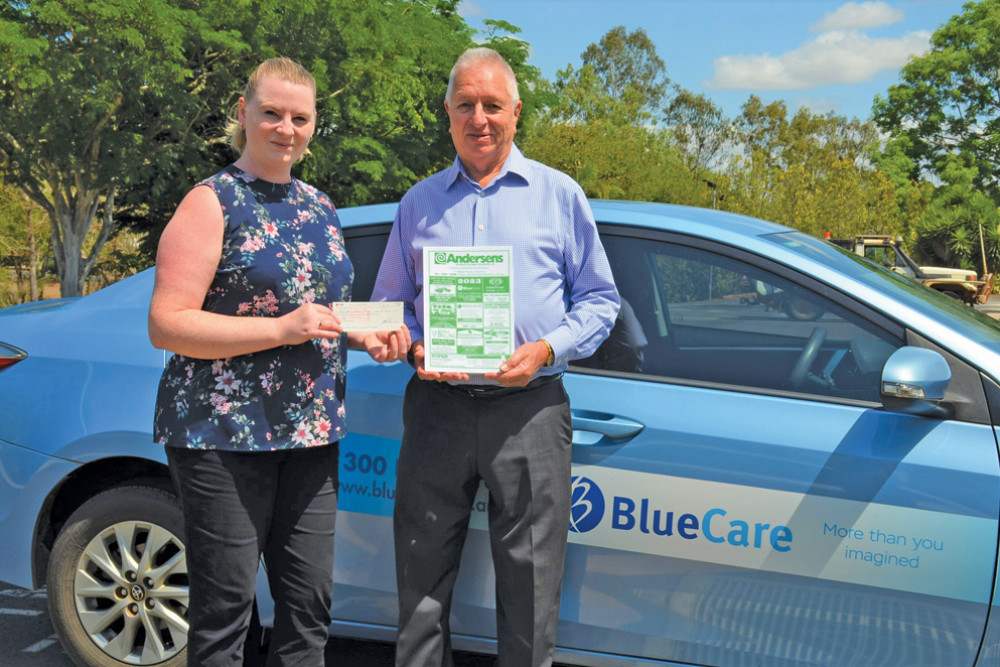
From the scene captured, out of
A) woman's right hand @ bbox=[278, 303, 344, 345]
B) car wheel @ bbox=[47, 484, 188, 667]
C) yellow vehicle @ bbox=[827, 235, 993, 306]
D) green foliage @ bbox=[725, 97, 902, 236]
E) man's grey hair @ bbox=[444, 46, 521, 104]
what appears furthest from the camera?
green foliage @ bbox=[725, 97, 902, 236]

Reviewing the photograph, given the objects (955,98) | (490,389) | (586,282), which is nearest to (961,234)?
(955,98)

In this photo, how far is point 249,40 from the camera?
15125mm

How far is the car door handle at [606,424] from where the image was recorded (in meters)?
2.41

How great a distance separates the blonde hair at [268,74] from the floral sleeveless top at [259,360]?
112mm

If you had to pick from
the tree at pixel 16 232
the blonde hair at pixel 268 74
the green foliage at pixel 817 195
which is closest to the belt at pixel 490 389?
the blonde hair at pixel 268 74

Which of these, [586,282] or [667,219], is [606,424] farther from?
[667,219]

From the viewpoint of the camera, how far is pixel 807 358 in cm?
249

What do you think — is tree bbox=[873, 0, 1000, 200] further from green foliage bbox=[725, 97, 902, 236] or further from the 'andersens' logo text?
the 'andersens' logo text

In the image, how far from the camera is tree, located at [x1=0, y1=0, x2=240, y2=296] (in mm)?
12312

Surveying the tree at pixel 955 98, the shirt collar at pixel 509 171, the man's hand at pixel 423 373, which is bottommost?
the man's hand at pixel 423 373

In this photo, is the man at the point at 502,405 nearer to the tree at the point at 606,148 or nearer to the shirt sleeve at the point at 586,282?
the shirt sleeve at the point at 586,282

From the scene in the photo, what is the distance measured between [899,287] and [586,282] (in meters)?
0.99

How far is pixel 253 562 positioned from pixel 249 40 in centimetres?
1447

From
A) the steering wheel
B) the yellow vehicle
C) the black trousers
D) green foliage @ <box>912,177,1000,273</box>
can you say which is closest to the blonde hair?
the black trousers
